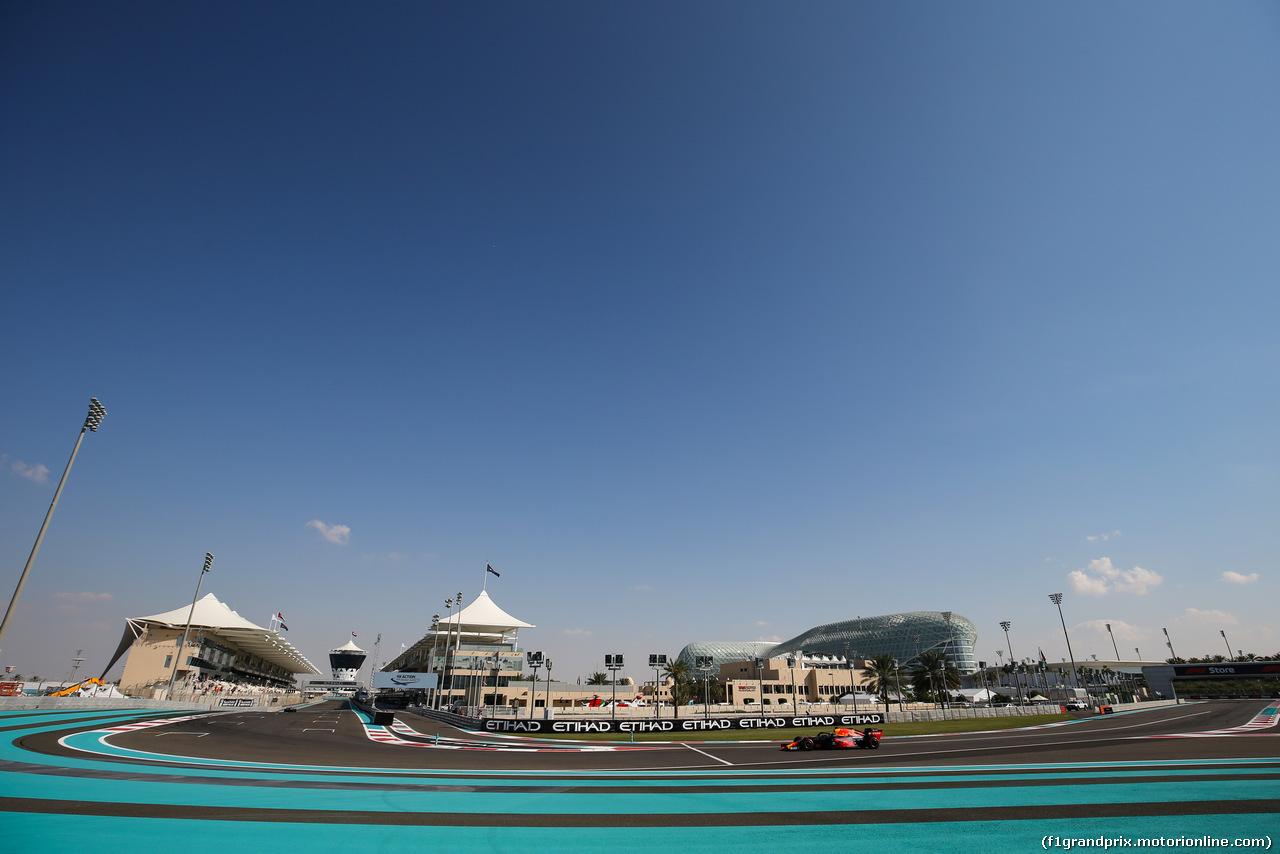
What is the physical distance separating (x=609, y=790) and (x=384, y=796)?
20.9ft

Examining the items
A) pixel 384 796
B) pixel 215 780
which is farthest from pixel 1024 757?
pixel 215 780

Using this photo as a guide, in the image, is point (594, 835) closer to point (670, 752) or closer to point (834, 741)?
point (670, 752)

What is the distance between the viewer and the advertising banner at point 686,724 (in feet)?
139

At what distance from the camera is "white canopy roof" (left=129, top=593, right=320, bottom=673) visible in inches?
3746

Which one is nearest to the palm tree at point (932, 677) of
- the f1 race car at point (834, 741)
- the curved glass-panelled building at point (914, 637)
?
the f1 race car at point (834, 741)

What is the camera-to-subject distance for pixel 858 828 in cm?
1224

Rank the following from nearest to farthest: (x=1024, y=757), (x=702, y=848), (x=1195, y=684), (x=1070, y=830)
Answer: (x=702, y=848) < (x=1070, y=830) < (x=1024, y=757) < (x=1195, y=684)

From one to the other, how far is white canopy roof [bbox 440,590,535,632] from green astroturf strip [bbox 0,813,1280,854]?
11425cm

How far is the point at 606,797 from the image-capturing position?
16062mm

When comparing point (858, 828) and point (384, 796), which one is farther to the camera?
point (384, 796)

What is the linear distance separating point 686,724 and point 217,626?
329ft

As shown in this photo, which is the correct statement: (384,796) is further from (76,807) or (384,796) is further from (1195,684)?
(1195,684)

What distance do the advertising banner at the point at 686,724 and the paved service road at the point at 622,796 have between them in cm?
1577

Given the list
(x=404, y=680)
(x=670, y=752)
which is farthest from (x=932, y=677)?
(x=404, y=680)
